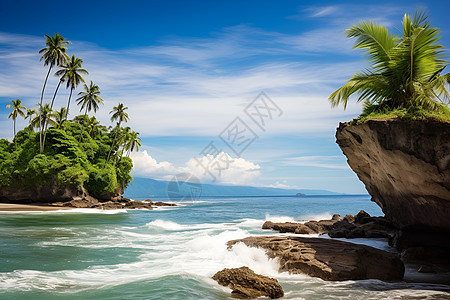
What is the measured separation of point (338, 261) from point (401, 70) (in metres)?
5.73

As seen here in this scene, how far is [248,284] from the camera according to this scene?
702 centimetres

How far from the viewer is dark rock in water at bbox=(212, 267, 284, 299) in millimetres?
6703

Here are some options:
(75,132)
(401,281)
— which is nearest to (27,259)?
(401,281)

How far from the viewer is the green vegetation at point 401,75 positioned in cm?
920

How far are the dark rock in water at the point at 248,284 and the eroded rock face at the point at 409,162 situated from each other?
4747 millimetres

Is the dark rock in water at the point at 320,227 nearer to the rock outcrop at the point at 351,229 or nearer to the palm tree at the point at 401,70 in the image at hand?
the rock outcrop at the point at 351,229

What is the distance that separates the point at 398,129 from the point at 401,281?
3.64 meters

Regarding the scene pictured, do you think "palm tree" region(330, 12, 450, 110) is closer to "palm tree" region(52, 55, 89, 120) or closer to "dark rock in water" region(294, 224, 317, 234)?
"dark rock in water" region(294, 224, 317, 234)

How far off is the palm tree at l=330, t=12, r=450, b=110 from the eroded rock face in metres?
0.91

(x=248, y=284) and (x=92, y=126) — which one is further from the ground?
(x=92, y=126)

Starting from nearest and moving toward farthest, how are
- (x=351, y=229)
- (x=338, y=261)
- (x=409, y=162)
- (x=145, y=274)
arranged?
(x=338, y=261)
(x=145, y=274)
(x=409, y=162)
(x=351, y=229)

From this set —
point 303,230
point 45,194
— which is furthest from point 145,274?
point 45,194

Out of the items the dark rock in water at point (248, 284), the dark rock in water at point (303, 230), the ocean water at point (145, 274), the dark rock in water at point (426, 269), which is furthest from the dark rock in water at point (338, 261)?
the dark rock in water at point (303, 230)

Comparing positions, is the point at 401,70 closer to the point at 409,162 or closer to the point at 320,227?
the point at 409,162
